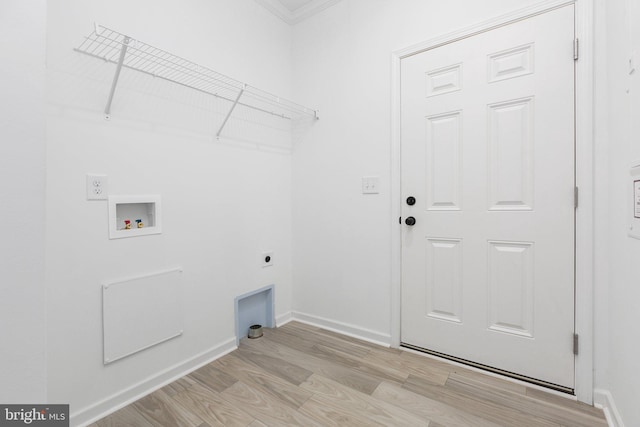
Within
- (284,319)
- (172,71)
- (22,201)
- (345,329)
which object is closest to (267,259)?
(284,319)

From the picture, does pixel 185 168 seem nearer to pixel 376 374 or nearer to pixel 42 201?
pixel 42 201

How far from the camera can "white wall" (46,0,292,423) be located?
1285mm

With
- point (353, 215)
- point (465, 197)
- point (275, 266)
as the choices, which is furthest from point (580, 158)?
point (275, 266)

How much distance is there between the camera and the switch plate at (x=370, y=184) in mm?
2061

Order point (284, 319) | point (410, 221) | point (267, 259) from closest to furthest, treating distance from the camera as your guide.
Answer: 1. point (410, 221)
2. point (267, 259)
3. point (284, 319)

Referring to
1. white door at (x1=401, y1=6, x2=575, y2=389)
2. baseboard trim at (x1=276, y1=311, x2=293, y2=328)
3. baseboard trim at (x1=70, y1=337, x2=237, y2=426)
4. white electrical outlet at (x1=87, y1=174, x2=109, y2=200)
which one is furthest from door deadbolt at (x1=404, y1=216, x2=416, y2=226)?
white electrical outlet at (x1=87, y1=174, x2=109, y2=200)

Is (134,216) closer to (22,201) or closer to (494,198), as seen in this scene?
(22,201)

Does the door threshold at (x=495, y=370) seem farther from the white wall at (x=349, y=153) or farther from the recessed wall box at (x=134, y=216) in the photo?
the recessed wall box at (x=134, y=216)

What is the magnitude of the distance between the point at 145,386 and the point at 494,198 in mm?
2204

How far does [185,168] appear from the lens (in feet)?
5.71

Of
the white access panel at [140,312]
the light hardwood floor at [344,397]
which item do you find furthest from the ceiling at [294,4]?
the light hardwood floor at [344,397]

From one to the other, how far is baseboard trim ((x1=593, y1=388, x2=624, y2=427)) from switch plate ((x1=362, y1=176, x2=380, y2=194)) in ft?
5.10

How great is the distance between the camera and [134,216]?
156 cm

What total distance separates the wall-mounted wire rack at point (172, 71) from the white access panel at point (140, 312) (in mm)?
867
